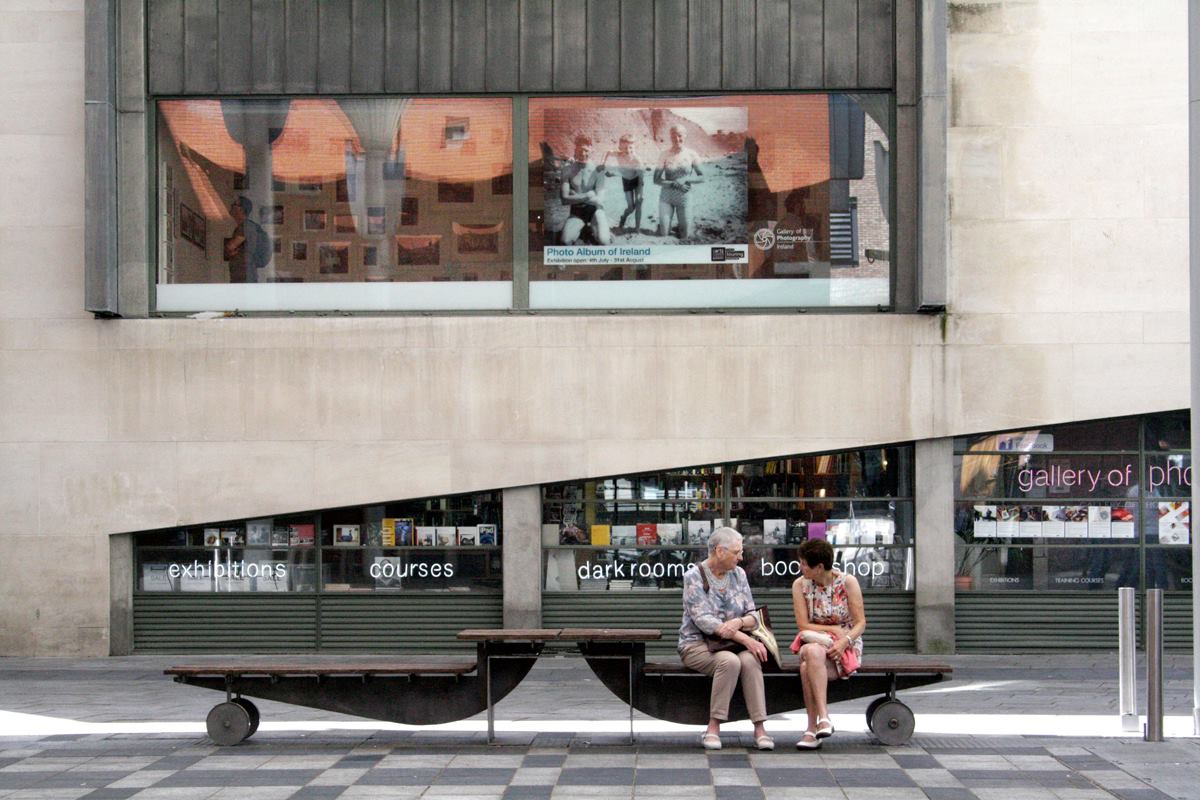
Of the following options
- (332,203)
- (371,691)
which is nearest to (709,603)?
(371,691)

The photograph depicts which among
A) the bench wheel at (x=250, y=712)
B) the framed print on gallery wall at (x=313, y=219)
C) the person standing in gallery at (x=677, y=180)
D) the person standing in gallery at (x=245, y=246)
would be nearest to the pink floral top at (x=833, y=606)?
the bench wheel at (x=250, y=712)

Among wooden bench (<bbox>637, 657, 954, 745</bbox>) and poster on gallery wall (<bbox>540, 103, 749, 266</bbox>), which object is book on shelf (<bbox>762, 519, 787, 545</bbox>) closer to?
poster on gallery wall (<bbox>540, 103, 749, 266</bbox>)

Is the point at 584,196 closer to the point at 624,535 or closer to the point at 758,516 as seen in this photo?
the point at 624,535

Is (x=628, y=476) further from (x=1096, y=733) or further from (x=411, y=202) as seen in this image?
(x=1096, y=733)

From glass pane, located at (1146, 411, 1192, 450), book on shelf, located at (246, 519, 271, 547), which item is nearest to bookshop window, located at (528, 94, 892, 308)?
glass pane, located at (1146, 411, 1192, 450)

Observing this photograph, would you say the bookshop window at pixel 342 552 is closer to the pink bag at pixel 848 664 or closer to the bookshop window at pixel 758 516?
the bookshop window at pixel 758 516

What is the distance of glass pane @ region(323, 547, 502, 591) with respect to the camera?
670 inches

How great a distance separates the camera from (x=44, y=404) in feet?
55.5

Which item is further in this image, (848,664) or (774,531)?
(774,531)

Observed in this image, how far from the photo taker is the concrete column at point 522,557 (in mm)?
16828

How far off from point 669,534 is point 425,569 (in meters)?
2.94

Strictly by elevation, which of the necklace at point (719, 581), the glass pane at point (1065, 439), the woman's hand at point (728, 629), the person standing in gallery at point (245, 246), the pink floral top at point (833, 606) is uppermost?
the person standing in gallery at point (245, 246)

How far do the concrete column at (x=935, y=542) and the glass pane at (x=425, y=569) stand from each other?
16.5 feet

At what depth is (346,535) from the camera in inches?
674
